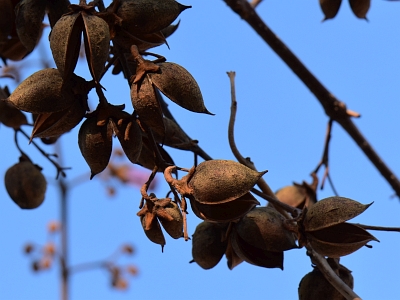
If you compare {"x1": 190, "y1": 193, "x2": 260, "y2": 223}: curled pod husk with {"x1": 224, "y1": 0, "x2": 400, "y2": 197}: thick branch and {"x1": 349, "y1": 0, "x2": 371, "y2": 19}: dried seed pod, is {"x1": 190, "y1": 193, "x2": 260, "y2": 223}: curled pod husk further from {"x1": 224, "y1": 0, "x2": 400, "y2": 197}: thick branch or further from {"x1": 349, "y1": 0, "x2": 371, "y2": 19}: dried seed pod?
{"x1": 224, "y1": 0, "x2": 400, "y2": 197}: thick branch

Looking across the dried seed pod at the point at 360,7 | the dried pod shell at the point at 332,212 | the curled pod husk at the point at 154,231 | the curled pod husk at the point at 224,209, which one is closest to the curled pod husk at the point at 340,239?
the dried pod shell at the point at 332,212

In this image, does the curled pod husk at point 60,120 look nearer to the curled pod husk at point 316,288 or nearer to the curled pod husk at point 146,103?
the curled pod husk at point 146,103

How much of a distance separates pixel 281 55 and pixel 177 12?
2.98ft

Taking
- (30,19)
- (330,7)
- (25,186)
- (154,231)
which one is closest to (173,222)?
(154,231)

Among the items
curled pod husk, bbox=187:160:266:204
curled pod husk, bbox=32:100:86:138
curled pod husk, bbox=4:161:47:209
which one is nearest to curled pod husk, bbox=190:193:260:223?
curled pod husk, bbox=187:160:266:204

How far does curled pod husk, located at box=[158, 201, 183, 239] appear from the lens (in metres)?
0.94

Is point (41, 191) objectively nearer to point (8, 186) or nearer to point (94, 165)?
point (8, 186)

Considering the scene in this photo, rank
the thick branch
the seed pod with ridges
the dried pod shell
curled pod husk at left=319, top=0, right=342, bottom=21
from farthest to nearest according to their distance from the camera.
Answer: the thick branch
curled pod husk at left=319, top=0, right=342, bottom=21
the dried pod shell
the seed pod with ridges

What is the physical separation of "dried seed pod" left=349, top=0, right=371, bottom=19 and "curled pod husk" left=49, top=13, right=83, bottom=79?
2.72ft

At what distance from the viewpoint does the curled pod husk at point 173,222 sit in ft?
3.07

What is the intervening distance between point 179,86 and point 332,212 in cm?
33

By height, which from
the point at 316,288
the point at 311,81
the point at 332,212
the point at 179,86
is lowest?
the point at 316,288

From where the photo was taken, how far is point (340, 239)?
1.02 metres

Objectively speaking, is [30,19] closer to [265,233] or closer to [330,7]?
[265,233]
